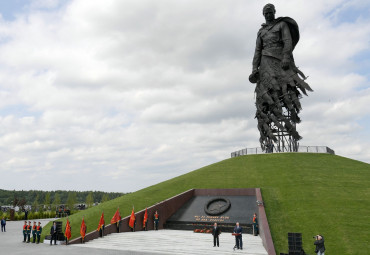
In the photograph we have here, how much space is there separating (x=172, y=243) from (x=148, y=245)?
1.51 meters

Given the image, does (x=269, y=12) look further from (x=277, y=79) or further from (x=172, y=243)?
(x=172, y=243)

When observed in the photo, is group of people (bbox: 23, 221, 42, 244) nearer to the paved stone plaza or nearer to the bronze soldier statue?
the paved stone plaza

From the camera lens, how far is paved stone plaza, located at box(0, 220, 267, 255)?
1775 cm

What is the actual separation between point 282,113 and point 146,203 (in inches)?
829

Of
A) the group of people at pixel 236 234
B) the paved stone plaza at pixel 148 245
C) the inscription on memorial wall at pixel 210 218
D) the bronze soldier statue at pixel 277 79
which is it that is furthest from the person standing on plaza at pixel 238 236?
the bronze soldier statue at pixel 277 79

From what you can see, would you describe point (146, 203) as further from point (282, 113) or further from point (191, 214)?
point (282, 113)

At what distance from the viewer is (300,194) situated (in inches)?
995

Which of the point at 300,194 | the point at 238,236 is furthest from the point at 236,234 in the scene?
the point at 300,194

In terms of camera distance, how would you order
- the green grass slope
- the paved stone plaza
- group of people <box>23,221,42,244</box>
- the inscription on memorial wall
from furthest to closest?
the inscription on memorial wall
group of people <box>23,221,42,244</box>
the green grass slope
the paved stone plaza

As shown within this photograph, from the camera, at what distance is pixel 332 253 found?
16.1 meters

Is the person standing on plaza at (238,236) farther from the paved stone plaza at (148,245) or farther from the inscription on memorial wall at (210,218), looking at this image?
the inscription on memorial wall at (210,218)

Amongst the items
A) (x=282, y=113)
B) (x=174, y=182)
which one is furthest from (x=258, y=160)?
(x=174, y=182)

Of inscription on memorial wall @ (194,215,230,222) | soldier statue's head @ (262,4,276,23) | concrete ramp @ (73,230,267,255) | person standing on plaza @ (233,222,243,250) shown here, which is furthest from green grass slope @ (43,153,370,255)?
soldier statue's head @ (262,4,276,23)

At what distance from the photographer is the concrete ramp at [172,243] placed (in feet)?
58.2
